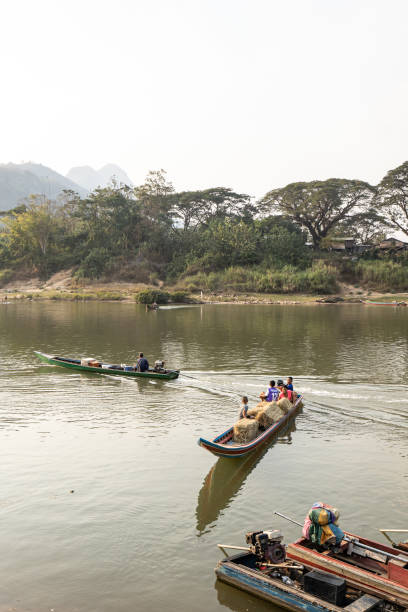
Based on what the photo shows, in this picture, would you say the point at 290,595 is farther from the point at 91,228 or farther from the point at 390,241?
the point at 91,228

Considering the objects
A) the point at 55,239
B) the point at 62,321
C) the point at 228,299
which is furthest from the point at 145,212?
the point at 62,321

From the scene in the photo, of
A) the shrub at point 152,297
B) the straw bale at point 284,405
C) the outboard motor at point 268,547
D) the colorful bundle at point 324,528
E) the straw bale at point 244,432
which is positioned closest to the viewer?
the outboard motor at point 268,547

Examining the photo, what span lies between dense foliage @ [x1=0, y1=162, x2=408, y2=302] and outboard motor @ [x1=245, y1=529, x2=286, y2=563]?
257ft

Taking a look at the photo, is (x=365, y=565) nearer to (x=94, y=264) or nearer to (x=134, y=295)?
(x=134, y=295)

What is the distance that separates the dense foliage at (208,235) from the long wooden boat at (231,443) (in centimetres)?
7022

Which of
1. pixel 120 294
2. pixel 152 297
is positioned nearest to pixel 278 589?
pixel 152 297

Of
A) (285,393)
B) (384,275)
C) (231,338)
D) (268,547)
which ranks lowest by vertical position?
(268,547)

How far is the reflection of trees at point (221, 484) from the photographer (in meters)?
13.3

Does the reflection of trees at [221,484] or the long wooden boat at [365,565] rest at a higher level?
the long wooden boat at [365,565]

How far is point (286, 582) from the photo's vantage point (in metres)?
9.41

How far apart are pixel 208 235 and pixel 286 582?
9611 centimetres

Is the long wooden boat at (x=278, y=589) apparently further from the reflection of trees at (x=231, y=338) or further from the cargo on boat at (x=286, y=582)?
the reflection of trees at (x=231, y=338)

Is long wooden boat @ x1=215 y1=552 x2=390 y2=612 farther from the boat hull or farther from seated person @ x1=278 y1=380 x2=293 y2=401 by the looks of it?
seated person @ x1=278 y1=380 x2=293 y2=401

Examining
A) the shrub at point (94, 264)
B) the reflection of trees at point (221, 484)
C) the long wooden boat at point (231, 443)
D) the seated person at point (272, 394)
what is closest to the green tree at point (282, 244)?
A: the shrub at point (94, 264)
